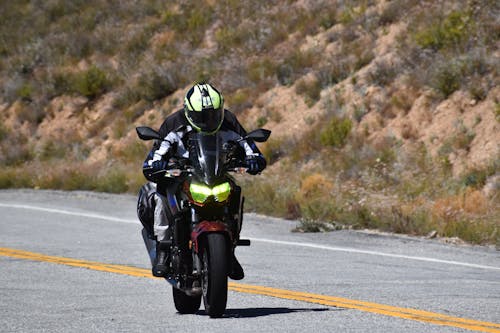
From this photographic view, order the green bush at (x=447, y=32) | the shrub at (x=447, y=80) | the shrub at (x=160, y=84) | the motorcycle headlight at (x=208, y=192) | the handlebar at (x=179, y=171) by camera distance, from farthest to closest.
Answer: the shrub at (x=160, y=84), the green bush at (x=447, y=32), the shrub at (x=447, y=80), the handlebar at (x=179, y=171), the motorcycle headlight at (x=208, y=192)

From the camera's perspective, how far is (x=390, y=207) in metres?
17.9

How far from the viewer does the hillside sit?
1942 cm

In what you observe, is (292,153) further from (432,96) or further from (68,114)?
(68,114)

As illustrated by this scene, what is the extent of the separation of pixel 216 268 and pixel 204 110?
4.04ft

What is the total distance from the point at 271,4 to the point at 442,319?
2556 centimetres

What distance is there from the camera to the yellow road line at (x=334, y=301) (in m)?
8.48

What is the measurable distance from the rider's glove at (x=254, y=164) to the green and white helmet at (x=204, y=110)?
0.39m

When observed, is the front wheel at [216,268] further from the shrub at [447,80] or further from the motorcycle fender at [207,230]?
the shrub at [447,80]

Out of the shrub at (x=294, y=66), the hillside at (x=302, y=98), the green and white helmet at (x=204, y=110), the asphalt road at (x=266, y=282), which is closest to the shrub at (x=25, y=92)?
the hillside at (x=302, y=98)

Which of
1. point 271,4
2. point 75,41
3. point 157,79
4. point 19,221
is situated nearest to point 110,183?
point 19,221

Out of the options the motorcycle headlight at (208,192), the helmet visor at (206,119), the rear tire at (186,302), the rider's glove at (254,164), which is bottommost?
the rear tire at (186,302)

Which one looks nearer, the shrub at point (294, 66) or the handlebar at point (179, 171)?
the handlebar at point (179, 171)

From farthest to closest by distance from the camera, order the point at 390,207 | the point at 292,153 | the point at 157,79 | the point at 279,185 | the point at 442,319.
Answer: the point at 157,79, the point at 292,153, the point at 279,185, the point at 390,207, the point at 442,319

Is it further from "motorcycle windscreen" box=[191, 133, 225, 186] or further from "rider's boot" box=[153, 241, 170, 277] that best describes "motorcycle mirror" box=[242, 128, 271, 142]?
"rider's boot" box=[153, 241, 170, 277]
